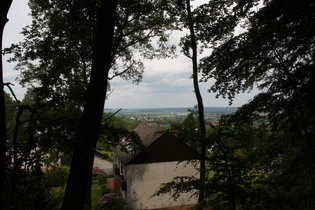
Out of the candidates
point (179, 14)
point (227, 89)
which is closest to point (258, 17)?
point (227, 89)

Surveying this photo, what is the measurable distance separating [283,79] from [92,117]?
5.42 meters

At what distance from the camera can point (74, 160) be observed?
3.49m

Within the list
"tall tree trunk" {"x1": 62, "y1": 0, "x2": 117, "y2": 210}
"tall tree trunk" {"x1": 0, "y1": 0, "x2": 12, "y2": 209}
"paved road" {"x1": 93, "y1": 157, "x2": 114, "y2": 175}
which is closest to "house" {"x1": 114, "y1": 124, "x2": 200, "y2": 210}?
"paved road" {"x1": 93, "y1": 157, "x2": 114, "y2": 175}

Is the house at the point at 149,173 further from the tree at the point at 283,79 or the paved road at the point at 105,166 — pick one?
the paved road at the point at 105,166

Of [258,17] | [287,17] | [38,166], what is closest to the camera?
[38,166]

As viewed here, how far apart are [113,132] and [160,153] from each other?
1166cm

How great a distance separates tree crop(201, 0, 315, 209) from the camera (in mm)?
5094

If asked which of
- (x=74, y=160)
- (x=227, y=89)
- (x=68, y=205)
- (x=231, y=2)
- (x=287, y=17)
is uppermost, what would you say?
(x=231, y=2)

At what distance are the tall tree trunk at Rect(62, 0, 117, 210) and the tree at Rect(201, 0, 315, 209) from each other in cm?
364

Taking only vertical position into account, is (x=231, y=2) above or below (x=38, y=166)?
above

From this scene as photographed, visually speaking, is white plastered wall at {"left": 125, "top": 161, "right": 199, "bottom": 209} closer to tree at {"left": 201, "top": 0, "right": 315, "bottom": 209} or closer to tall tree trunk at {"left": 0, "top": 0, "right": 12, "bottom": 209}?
tree at {"left": 201, "top": 0, "right": 315, "bottom": 209}

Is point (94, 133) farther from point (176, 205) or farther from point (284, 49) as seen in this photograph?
point (176, 205)

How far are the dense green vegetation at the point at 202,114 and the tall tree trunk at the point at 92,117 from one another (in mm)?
17

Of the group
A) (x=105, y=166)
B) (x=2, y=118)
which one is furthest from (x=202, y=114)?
(x=105, y=166)
